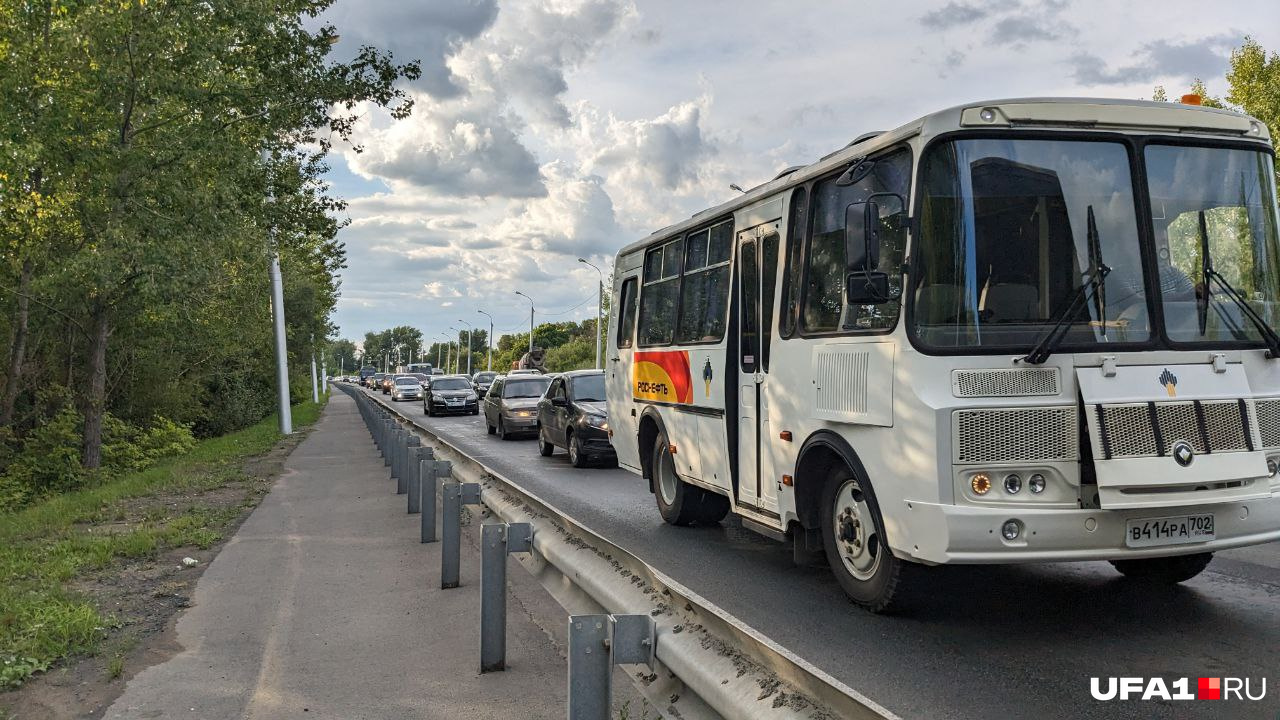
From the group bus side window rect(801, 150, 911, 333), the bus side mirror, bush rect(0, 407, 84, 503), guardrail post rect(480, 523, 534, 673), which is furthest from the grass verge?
the bus side mirror

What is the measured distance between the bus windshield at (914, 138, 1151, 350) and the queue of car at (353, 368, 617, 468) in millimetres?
11871

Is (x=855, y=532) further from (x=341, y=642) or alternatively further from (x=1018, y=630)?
→ (x=341, y=642)

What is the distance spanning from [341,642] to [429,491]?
3388 mm

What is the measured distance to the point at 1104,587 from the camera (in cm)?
694

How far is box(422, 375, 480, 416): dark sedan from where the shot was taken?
130 feet

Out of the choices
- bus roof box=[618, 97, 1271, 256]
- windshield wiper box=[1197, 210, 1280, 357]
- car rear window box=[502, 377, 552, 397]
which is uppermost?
bus roof box=[618, 97, 1271, 256]

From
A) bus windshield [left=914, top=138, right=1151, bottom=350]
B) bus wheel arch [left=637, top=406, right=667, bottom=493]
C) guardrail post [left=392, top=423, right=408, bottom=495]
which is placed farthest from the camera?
guardrail post [left=392, top=423, right=408, bottom=495]

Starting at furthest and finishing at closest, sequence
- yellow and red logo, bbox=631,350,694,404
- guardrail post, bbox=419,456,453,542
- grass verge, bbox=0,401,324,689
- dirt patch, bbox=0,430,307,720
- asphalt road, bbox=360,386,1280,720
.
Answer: guardrail post, bbox=419,456,453,542
yellow and red logo, bbox=631,350,694,404
grass verge, bbox=0,401,324,689
dirt patch, bbox=0,430,307,720
asphalt road, bbox=360,386,1280,720

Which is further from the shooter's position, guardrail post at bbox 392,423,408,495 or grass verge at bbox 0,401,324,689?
guardrail post at bbox 392,423,408,495

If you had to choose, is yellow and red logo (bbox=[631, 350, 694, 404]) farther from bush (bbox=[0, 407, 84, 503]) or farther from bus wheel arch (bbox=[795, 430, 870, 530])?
bush (bbox=[0, 407, 84, 503])

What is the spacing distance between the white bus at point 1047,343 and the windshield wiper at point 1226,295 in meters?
0.01

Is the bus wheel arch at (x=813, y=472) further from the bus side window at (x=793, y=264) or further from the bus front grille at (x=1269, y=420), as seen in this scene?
the bus front grille at (x=1269, y=420)

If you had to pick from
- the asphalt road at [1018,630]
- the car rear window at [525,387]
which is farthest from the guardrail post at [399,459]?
the car rear window at [525,387]

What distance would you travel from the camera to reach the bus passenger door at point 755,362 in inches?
303
